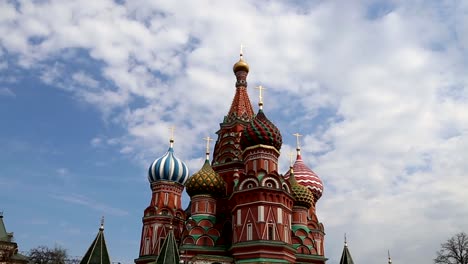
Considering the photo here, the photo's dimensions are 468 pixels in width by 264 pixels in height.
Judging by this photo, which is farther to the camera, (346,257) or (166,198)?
(166,198)

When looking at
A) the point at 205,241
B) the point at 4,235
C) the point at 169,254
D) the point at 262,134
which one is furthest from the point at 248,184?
the point at 4,235

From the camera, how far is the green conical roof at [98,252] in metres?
22.2

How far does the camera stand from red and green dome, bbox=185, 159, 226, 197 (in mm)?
33062

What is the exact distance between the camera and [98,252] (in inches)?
886

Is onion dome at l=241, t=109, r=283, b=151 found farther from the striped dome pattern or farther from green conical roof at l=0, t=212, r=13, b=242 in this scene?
green conical roof at l=0, t=212, r=13, b=242

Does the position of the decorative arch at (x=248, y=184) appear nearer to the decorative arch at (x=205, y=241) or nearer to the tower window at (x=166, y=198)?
the decorative arch at (x=205, y=241)

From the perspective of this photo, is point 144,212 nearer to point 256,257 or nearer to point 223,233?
point 223,233

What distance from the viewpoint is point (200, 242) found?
30.9 m

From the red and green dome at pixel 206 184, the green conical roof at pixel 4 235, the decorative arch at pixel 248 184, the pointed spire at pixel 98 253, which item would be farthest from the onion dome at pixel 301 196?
the green conical roof at pixel 4 235

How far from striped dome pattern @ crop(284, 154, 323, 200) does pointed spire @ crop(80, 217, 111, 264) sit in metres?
19.7

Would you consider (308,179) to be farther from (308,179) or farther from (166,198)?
(166,198)

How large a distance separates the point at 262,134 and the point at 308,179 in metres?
11.0

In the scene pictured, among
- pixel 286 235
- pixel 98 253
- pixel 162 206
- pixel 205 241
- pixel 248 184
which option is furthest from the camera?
pixel 162 206

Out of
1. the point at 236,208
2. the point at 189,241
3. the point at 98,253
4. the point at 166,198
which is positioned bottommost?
the point at 98,253
